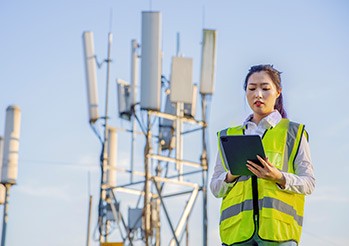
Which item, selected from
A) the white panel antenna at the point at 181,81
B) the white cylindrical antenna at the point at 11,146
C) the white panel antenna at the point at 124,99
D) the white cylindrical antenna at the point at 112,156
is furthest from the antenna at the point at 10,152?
the white cylindrical antenna at the point at 112,156

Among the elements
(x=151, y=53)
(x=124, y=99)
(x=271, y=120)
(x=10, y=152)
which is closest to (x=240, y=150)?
(x=271, y=120)

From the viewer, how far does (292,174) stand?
135 inches

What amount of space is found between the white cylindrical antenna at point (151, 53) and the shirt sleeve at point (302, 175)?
12.2 metres

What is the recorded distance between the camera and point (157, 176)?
17.1 metres

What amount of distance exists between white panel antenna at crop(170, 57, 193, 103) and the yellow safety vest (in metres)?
13.0

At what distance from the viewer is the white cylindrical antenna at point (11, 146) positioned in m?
14.9

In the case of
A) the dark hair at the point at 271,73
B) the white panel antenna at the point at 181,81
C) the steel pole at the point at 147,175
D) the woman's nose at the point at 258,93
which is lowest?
the woman's nose at the point at 258,93

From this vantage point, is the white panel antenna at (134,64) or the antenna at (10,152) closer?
the antenna at (10,152)

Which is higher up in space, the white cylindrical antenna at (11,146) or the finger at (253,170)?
the white cylindrical antenna at (11,146)

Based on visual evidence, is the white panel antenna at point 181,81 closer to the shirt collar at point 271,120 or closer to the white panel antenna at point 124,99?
the white panel antenna at point 124,99

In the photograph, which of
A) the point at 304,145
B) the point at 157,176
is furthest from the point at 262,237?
the point at 157,176

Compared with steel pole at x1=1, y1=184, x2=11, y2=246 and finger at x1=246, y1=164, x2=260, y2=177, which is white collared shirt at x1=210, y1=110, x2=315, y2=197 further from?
steel pole at x1=1, y1=184, x2=11, y2=246

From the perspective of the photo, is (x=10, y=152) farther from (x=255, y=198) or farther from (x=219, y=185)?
(x=255, y=198)

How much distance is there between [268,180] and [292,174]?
0.11 metres
